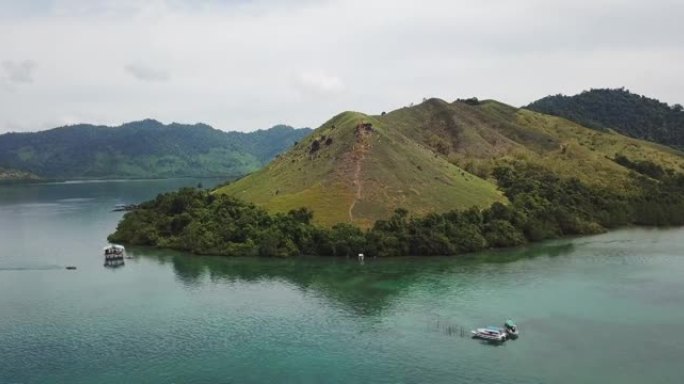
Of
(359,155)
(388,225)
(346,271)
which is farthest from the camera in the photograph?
(359,155)

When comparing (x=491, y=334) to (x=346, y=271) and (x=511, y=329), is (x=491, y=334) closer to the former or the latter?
(x=511, y=329)

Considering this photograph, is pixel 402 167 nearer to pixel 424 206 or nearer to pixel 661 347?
pixel 424 206

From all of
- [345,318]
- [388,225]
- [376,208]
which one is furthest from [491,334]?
[376,208]

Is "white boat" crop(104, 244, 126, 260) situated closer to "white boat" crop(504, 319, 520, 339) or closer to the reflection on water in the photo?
the reflection on water

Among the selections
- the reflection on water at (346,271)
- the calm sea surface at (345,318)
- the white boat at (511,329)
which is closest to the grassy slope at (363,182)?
the reflection on water at (346,271)

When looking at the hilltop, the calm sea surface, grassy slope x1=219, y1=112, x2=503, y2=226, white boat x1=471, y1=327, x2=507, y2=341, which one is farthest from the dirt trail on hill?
white boat x1=471, y1=327, x2=507, y2=341

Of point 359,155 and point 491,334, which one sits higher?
point 359,155

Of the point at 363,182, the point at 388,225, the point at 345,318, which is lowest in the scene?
the point at 345,318

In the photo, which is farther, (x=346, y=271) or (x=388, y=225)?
(x=388, y=225)
